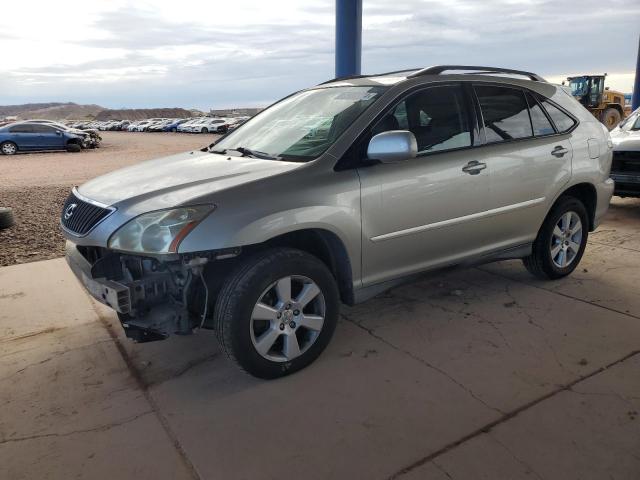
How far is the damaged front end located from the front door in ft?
3.45

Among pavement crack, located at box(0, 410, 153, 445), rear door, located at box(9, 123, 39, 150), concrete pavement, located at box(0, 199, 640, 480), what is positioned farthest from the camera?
rear door, located at box(9, 123, 39, 150)

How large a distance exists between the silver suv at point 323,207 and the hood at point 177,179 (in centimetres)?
2

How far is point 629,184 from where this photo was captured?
747 centimetres

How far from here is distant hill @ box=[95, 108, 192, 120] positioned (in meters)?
109

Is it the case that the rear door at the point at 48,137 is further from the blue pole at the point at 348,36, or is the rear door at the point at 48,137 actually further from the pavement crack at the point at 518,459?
the pavement crack at the point at 518,459

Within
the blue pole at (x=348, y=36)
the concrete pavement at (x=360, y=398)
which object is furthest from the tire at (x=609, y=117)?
the concrete pavement at (x=360, y=398)

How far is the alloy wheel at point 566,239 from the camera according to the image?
4723 millimetres

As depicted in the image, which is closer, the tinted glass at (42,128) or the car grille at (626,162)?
the car grille at (626,162)

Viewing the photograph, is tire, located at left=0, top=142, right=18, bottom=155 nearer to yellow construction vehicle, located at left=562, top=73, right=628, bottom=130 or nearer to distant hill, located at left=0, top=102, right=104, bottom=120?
yellow construction vehicle, located at left=562, top=73, right=628, bottom=130

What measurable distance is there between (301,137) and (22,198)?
794 cm

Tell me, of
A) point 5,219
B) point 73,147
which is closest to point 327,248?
point 5,219

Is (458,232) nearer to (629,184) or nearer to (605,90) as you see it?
(629,184)

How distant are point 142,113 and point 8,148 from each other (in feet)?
339

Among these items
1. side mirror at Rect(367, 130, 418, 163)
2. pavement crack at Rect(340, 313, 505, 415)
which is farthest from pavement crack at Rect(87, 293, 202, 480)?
side mirror at Rect(367, 130, 418, 163)
